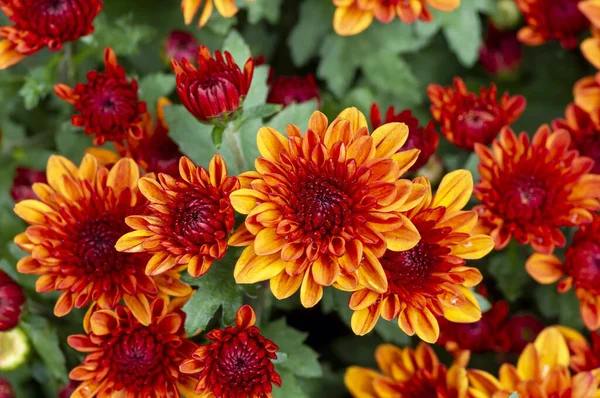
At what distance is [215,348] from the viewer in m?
0.85

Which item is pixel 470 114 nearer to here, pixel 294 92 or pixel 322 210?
pixel 294 92

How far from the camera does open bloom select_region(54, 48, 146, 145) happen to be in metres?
1.04

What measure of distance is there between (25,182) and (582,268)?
102cm

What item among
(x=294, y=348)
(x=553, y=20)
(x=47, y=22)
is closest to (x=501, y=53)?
(x=553, y=20)

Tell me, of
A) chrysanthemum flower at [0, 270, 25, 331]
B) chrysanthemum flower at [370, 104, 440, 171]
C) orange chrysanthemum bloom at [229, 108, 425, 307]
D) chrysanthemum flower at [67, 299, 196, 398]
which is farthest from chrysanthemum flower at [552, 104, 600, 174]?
chrysanthemum flower at [0, 270, 25, 331]

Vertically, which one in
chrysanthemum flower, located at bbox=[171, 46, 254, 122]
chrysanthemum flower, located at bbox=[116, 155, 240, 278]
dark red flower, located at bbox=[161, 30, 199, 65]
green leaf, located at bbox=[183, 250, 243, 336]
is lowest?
green leaf, located at bbox=[183, 250, 243, 336]

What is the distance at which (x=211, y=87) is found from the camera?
0.88 m

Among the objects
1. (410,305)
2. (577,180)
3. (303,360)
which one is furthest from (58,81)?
(577,180)

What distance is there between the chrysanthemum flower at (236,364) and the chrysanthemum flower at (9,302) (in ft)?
1.19

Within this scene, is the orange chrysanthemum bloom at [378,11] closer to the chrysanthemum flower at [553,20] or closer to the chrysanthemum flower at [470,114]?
the chrysanthemum flower at [470,114]

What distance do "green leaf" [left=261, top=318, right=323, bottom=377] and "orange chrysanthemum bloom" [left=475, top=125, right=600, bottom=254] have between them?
0.35 metres

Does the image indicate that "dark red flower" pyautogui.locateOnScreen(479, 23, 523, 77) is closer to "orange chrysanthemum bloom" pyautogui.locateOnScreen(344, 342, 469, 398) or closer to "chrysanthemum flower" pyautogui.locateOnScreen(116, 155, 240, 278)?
"orange chrysanthemum bloom" pyautogui.locateOnScreen(344, 342, 469, 398)

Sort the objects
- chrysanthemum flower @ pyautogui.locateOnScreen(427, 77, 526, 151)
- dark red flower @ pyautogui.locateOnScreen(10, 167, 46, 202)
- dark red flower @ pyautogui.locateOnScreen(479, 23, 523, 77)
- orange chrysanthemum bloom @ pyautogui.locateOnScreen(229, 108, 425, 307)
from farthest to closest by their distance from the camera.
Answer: dark red flower @ pyautogui.locateOnScreen(479, 23, 523, 77), dark red flower @ pyautogui.locateOnScreen(10, 167, 46, 202), chrysanthemum flower @ pyautogui.locateOnScreen(427, 77, 526, 151), orange chrysanthemum bloom @ pyautogui.locateOnScreen(229, 108, 425, 307)

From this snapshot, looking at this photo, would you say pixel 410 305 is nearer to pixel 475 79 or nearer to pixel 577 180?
pixel 577 180
